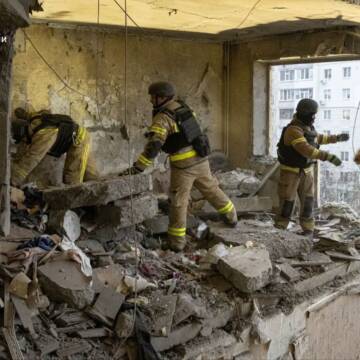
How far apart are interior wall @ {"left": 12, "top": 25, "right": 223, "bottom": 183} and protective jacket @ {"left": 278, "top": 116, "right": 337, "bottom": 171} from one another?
2.74m

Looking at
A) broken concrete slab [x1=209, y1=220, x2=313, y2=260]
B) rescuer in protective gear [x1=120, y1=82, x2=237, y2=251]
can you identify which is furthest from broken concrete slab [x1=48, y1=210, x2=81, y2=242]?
broken concrete slab [x1=209, y1=220, x2=313, y2=260]

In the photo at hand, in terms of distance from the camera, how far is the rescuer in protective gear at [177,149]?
5785mm

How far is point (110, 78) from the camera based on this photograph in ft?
27.4

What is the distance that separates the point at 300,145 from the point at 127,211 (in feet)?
7.47

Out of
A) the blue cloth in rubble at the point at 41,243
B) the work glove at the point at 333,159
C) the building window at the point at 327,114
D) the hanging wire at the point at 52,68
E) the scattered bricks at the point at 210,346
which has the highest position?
the hanging wire at the point at 52,68

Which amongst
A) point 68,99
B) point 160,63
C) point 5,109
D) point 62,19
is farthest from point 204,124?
point 5,109

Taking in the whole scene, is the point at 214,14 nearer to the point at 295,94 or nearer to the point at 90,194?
the point at 90,194

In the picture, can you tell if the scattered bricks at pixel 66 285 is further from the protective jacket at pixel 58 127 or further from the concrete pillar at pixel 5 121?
the protective jacket at pixel 58 127

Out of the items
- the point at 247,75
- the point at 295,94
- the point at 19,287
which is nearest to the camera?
the point at 19,287

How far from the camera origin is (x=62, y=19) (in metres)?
7.34

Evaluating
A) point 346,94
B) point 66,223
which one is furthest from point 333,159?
point 346,94

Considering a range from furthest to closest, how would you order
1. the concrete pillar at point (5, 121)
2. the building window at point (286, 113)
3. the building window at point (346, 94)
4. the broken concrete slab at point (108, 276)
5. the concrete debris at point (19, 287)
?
the building window at point (286, 113) < the building window at point (346, 94) < the broken concrete slab at point (108, 276) < the concrete pillar at point (5, 121) < the concrete debris at point (19, 287)

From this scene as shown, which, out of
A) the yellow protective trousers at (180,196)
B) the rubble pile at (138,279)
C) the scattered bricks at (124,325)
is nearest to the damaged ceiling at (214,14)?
the yellow protective trousers at (180,196)

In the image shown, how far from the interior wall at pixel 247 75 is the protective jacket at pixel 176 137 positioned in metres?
3.43
